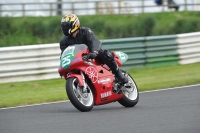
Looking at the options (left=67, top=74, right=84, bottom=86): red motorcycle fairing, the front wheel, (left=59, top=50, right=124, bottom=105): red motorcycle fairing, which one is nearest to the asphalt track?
the front wheel

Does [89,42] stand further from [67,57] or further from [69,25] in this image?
[67,57]

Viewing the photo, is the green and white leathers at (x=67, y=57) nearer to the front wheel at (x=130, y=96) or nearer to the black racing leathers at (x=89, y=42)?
the black racing leathers at (x=89, y=42)

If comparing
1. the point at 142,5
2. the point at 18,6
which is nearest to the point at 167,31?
the point at 142,5

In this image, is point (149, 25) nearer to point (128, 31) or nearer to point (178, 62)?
point (128, 31)

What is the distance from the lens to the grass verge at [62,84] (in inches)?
487

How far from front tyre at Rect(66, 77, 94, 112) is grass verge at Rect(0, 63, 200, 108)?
222cm

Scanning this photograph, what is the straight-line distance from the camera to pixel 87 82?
999cm

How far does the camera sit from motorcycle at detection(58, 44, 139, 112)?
9.59m

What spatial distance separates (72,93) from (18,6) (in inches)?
1122

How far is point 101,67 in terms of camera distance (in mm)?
10188

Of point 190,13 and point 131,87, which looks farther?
point 190,13

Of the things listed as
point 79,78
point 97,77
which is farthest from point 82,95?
point 97,77

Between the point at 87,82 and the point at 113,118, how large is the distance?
1.27 m

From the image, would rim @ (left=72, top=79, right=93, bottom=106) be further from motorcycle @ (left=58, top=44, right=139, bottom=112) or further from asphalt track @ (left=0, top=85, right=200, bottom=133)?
asphalt track @ (left=0, top=85, right=200, bottom=133)
